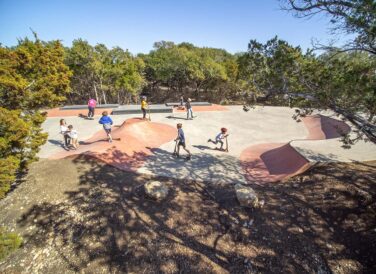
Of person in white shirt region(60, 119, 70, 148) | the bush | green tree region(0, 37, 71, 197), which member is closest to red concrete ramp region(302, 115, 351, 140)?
green tree region(0, 37, 71, 197)

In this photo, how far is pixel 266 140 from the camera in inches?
527

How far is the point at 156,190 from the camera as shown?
707 centimetres

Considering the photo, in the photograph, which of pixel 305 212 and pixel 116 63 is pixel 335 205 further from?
pixel 116 63

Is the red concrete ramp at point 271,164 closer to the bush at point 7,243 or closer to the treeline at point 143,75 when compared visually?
the bush at point 7,243

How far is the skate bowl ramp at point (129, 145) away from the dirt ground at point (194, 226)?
5.21ft

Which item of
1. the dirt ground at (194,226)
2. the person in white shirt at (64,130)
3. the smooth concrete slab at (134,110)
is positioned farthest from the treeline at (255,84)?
the smooth concrete slab at (134,110)

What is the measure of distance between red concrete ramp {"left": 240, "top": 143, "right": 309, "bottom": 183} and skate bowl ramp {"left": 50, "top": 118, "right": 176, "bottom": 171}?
493cm

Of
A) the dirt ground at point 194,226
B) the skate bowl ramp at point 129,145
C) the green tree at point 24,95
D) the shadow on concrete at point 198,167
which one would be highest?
the green tree at point 24,95

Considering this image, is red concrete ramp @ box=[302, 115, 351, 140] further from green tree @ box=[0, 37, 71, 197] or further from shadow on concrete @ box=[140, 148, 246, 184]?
green tree @ box=[0, 37, 71, 197]

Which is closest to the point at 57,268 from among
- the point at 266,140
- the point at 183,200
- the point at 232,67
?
the point at 183,200

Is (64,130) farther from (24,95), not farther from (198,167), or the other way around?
(198,167)

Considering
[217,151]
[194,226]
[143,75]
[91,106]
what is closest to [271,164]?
[217,151]

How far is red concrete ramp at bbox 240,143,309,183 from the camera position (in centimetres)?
847

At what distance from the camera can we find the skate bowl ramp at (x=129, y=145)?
374 inches
